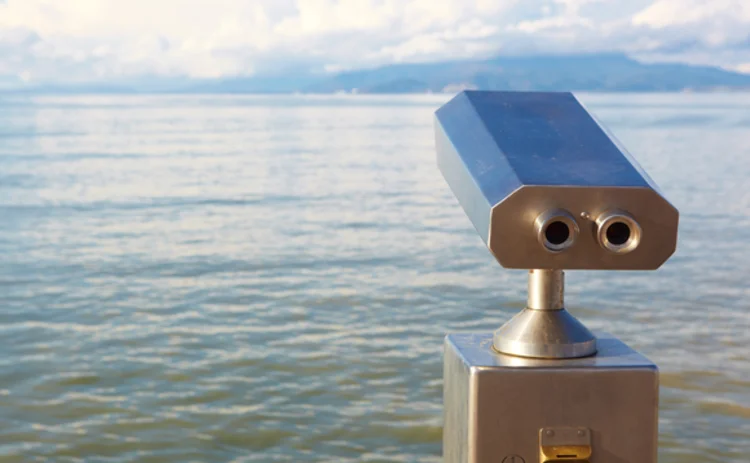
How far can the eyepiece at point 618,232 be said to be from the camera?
1.15 metres

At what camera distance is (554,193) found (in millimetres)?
1152

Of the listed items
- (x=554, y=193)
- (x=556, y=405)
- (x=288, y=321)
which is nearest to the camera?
(x=554, y=193)

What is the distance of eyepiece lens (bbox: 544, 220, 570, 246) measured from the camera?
117 cm

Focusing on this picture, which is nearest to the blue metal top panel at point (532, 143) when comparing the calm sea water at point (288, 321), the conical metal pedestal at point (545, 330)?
the conical metal pedestal at point (545, 330)

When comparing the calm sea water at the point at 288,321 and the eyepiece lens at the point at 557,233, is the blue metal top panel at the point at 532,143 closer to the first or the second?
the eyepiece lens at the point at 557,233

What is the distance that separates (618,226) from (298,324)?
6094mm

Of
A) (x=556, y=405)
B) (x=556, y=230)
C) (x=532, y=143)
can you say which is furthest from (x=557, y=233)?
(x=556, y=405)

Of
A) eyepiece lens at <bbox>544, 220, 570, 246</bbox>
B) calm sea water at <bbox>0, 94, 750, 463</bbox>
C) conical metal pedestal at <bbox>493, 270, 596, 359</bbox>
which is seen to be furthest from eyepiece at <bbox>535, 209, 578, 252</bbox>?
calm sea water at <bbox>0, 94, 750, 463</bbox>

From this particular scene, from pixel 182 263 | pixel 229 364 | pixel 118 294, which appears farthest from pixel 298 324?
pixel 182 263

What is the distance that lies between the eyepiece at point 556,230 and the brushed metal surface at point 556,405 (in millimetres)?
180

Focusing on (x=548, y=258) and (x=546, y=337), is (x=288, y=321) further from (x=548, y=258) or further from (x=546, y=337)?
(x=548, y=258)

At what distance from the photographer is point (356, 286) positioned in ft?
28.0

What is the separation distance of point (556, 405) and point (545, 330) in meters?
0.10

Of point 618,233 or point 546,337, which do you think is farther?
point 546,337
